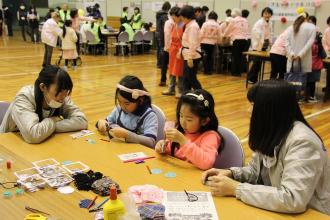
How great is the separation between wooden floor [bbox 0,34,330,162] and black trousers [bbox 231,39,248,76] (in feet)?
1.16

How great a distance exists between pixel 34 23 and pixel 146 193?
13.8 metres

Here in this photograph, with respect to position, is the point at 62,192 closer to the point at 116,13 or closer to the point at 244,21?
the point at 244,21

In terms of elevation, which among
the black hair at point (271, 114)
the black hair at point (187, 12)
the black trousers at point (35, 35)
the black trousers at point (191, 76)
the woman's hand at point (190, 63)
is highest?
the black hair at point (187, 12)

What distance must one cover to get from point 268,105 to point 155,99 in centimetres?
478

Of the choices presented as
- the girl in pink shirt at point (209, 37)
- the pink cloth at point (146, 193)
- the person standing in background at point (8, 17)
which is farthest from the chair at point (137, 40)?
the pink cloth at point (146, 193)

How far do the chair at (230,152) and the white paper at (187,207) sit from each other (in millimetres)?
539

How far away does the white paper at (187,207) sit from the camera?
1479mm

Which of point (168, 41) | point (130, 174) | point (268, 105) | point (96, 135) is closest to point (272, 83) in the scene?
point (268, 105)

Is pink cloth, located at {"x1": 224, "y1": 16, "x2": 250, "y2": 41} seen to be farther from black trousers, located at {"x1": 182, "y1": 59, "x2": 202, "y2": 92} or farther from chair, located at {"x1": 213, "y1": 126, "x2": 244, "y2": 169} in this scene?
chair, located at {"x1": 213, "y1": 126, "x2": 244, "y2": 169}

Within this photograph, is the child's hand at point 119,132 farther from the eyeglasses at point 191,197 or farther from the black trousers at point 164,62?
the black trousers at point 164,62

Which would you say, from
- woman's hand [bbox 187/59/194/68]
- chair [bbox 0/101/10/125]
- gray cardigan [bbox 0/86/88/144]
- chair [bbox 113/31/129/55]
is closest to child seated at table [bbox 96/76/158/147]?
gray cardigan [bbox 0/86/88/144]

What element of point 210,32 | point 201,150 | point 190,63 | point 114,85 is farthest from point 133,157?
point 210,32

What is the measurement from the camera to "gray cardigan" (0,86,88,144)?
7.39 feet

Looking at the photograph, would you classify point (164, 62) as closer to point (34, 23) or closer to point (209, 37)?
point (209, 37)
